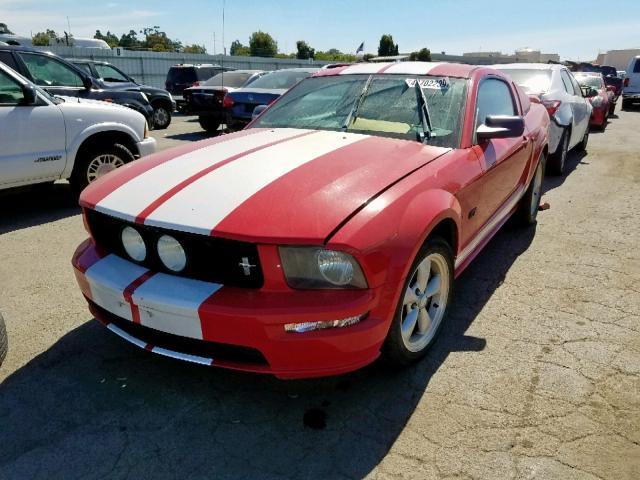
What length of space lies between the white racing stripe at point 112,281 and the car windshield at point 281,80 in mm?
7850

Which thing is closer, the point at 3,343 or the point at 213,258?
the point at 213,258

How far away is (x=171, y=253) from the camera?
85.8 inches

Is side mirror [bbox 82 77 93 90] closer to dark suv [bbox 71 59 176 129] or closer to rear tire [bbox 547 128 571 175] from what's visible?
dark suv [bbox 71 59 176 129]

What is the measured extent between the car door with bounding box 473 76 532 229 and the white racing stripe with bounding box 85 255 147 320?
79.3 inches

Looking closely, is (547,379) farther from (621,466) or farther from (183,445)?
(183,445)

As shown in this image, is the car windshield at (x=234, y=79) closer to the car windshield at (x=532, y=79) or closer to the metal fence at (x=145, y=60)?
Answer: the metal fence at (x=145, y=60)

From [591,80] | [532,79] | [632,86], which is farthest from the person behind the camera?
[632,86]

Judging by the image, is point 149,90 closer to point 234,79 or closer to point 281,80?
point 234,79

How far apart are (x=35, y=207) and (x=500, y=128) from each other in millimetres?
4848

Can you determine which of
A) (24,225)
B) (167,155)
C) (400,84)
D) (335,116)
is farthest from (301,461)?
(24,225)

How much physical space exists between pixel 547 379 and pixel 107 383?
2167 mm

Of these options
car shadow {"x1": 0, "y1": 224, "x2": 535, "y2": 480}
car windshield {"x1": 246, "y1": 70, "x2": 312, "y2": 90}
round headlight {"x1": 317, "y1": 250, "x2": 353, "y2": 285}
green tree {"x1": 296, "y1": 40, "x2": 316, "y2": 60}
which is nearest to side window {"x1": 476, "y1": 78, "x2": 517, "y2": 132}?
car shadow {"x1": 0, "y1": 224, "x2": 535, "y2": 480}

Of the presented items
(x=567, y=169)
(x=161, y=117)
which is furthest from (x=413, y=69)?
(x=161, y=117)

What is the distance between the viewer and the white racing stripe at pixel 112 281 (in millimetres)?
2205
